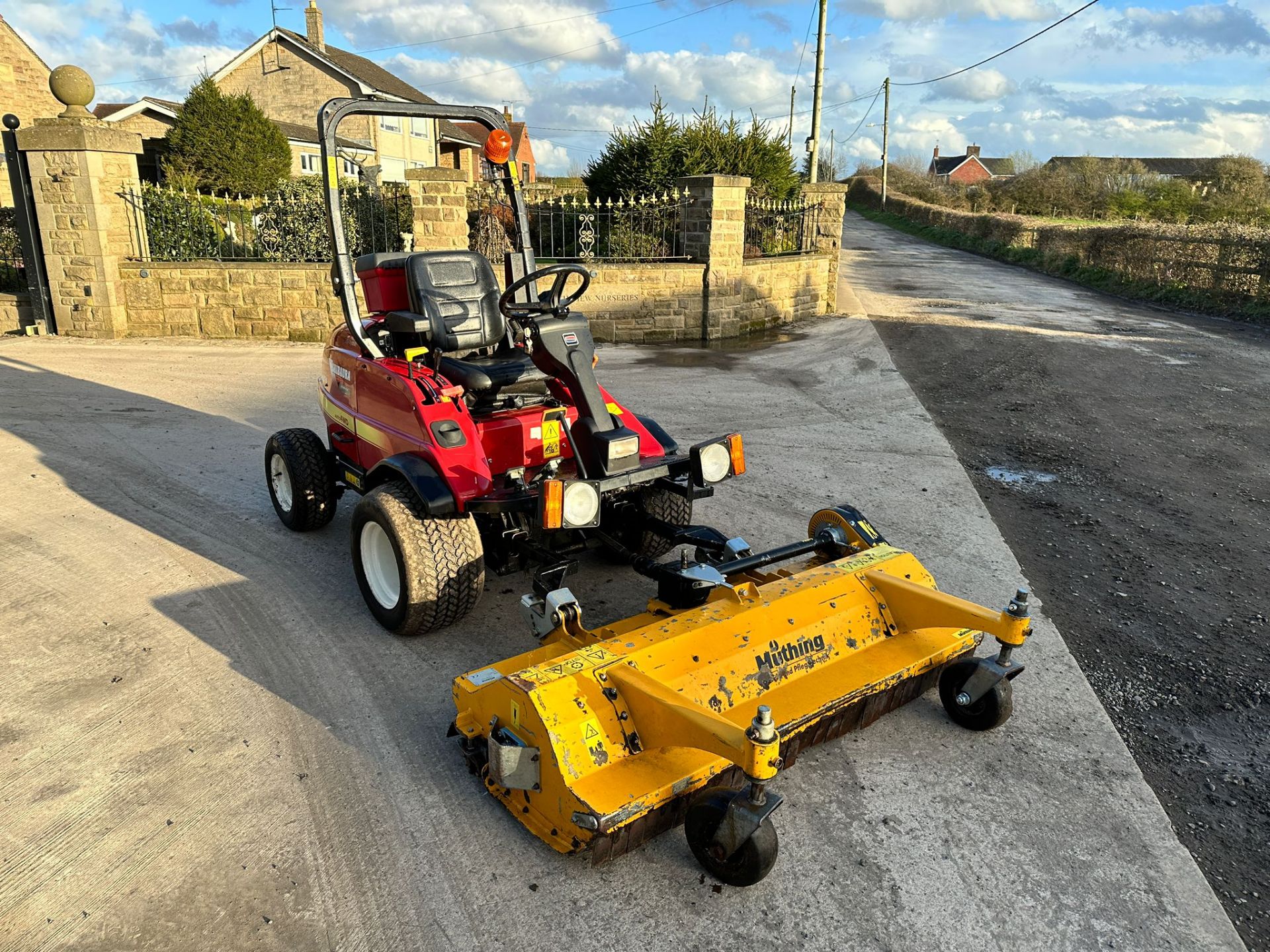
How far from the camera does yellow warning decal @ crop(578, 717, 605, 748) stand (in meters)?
2.91

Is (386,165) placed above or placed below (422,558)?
above

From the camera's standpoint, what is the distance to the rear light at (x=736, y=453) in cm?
413

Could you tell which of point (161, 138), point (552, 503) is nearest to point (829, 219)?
point (552, 503)

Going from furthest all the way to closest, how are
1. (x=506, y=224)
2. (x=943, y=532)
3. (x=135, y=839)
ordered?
(x=506, y=224) < (x=943, y=532) < (x=135, y=839)

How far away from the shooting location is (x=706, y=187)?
12070mm

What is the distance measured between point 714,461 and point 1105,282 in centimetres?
1983

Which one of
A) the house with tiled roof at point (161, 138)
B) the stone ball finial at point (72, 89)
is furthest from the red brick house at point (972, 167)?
the stone ball finial at point (72, 89)

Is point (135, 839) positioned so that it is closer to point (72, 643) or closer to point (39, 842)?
point (39, 842)

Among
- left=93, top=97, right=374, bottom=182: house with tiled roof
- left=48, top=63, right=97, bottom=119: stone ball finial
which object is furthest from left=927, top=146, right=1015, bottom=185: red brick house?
left=48, top=63, right=97, bottom=119: stone ball finial

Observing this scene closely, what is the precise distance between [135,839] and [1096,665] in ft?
13.6

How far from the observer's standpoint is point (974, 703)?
3613 millimetres

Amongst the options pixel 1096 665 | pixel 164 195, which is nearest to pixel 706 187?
pixel 164 195

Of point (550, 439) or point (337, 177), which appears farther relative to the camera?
point (337, 177)

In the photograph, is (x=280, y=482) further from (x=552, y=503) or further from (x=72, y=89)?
(x=72, y=89)
